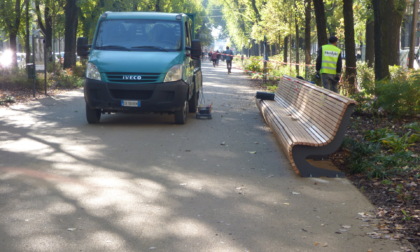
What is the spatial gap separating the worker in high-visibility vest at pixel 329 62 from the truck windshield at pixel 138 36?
3739mm

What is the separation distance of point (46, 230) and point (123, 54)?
848 cm

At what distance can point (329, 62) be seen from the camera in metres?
16.5

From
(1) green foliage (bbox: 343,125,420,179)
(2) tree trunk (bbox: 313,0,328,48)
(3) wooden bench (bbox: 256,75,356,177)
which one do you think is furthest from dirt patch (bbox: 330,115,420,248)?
(2) tree trunk (bbox: 313,0,328,48)

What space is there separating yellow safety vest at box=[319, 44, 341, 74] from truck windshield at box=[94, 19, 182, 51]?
Answer: 12.3 feet

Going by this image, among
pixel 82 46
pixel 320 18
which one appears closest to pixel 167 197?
pixel 82 46

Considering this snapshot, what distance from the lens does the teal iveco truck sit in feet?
44.3

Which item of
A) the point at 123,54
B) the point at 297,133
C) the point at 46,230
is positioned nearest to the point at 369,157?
the point at 297,133

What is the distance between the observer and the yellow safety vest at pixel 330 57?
16438mm

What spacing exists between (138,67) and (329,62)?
17.0ft

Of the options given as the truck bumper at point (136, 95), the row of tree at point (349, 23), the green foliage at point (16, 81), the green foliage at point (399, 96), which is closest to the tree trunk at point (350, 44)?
the row of tree at point (349, 23)

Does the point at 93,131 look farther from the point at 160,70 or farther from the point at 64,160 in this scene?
the point at 64,160

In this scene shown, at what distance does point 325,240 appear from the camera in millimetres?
5609

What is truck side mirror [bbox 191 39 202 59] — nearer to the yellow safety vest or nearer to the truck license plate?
the truck license plate

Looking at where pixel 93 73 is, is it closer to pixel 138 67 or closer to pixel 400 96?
pixel 138 67
